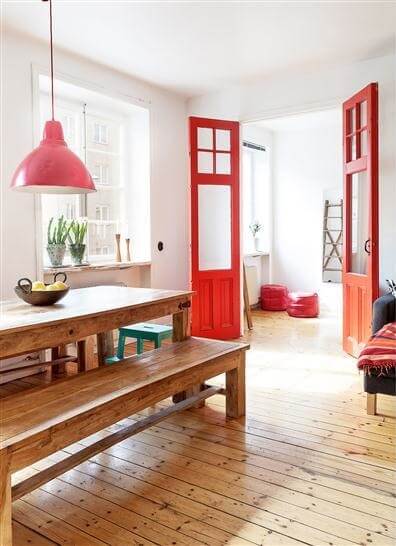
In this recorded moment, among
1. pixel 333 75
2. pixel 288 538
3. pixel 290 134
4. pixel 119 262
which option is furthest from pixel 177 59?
pixel 288 538

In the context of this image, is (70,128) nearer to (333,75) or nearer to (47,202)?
(47,202)

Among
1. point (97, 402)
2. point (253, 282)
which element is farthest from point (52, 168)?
point (253, 282)

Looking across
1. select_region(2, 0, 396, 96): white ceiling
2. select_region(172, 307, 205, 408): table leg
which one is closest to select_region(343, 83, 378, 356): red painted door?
select_region(2, 0, 396, 96): white ceiling

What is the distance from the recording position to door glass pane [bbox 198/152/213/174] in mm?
5273

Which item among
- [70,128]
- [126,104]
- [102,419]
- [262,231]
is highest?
[126,104]

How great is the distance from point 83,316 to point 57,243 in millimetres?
2170

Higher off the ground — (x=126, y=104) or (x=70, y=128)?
(x=126, y=104)

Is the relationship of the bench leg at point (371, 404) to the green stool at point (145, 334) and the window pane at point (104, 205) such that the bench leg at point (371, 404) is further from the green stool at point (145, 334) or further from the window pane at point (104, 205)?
the window pane at point (104, 205)

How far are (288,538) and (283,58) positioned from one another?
4190 millimetres

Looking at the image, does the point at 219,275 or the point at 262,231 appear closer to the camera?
the point at 219,275

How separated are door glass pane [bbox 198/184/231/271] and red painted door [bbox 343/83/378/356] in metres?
1.40

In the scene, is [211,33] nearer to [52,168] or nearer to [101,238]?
[52,168]

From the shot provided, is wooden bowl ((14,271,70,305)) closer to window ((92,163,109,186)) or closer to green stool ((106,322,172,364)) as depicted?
green stool ((106,322,172,364))

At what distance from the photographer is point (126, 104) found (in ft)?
16.4
